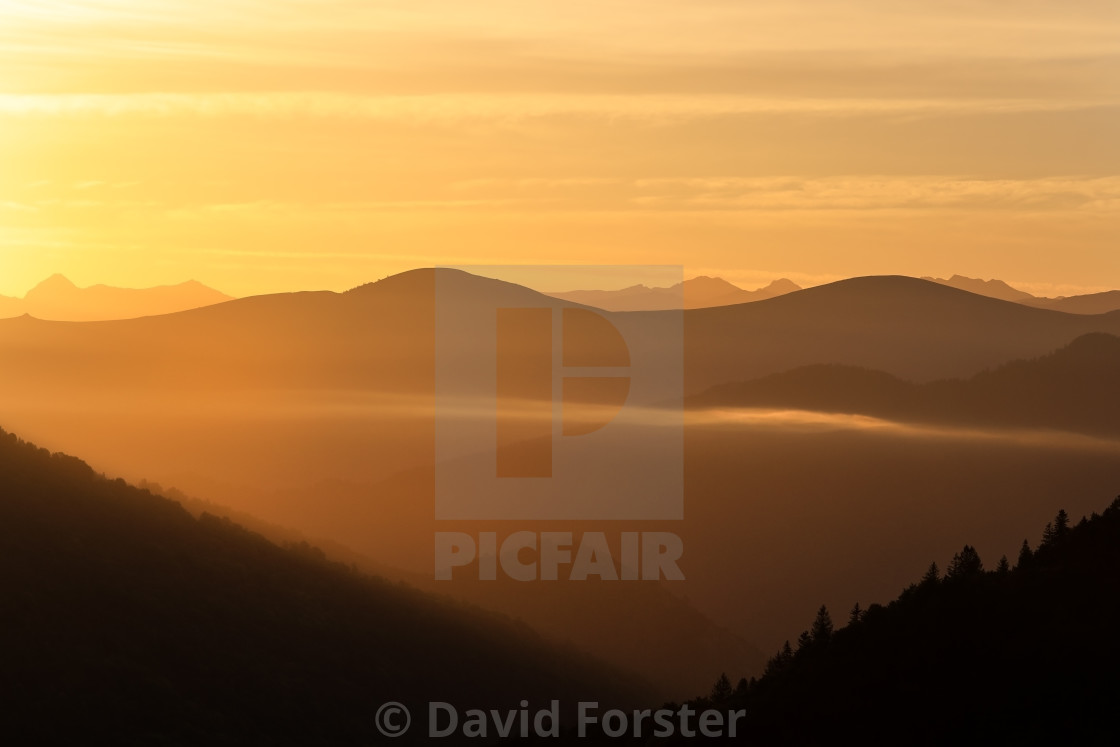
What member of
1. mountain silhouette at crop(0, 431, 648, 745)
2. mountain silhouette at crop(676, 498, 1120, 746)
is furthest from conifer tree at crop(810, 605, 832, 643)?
mountain silhouette at crop(0, 431, 648, 745)

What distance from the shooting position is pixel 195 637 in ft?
234

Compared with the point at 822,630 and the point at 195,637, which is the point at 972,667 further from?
the point at 195,637

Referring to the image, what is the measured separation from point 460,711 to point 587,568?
10785 cm

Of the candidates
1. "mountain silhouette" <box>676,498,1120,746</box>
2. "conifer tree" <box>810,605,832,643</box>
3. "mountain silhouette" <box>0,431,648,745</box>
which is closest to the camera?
"mountain silhouette" <box>676,498,1120,746</box>

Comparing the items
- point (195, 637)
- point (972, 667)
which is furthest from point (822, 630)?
point (195, 637)

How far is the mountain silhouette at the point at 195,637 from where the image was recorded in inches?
2427

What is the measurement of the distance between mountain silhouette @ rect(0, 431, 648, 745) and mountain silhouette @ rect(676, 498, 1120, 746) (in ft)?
89.2

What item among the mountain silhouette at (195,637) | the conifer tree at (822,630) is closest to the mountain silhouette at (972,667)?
the conifer tree at (822,630)

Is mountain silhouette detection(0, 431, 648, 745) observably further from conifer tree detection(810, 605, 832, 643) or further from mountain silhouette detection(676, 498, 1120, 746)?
mountain silhouette detection(676, 498, 1120, 746)

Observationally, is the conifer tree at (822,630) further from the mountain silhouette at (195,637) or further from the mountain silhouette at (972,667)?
the mountain silhouette at (195,637)

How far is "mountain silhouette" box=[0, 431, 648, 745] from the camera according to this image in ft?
202

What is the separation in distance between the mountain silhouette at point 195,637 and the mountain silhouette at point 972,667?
27.2m

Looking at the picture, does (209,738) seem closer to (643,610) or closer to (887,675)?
(887,675)

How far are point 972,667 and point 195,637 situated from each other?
42.5 meters
